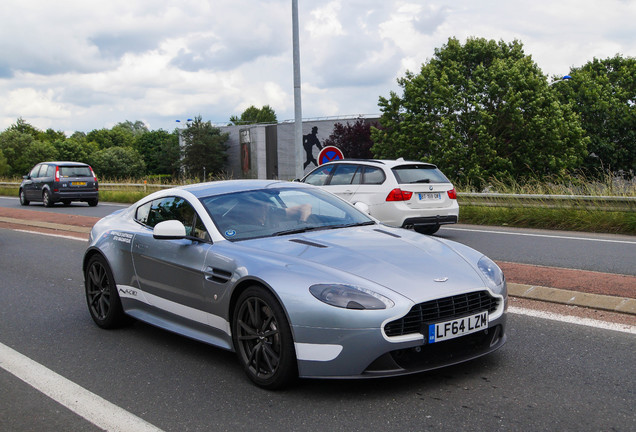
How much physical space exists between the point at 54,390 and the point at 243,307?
4.37 feet

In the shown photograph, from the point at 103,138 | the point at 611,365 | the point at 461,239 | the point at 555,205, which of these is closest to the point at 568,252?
the point at 461,239

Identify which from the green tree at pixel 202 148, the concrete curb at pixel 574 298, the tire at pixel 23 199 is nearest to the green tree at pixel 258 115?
the green tree at pixel 202 148

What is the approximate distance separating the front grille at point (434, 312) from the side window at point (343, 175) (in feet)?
29.0

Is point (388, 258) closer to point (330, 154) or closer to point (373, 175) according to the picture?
point (373, 175)

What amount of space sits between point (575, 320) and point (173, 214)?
137 inches

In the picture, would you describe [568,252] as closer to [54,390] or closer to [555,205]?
[555,205]

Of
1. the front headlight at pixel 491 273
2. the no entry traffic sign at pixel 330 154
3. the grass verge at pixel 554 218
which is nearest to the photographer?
the front headlight at pixel 491 273

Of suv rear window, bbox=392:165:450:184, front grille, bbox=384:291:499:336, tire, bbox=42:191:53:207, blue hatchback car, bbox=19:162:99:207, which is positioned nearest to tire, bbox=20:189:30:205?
blue hatchback car, bbox=19:162:99:207

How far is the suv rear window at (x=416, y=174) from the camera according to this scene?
12.3 m

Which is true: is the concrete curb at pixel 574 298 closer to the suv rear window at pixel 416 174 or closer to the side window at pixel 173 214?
the side window at pixel 173 214

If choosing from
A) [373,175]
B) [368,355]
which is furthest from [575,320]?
[373,175]

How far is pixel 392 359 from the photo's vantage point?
391cm

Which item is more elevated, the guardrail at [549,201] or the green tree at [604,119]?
the green tree at [604,119]

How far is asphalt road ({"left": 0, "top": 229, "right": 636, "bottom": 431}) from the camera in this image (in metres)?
3.64
